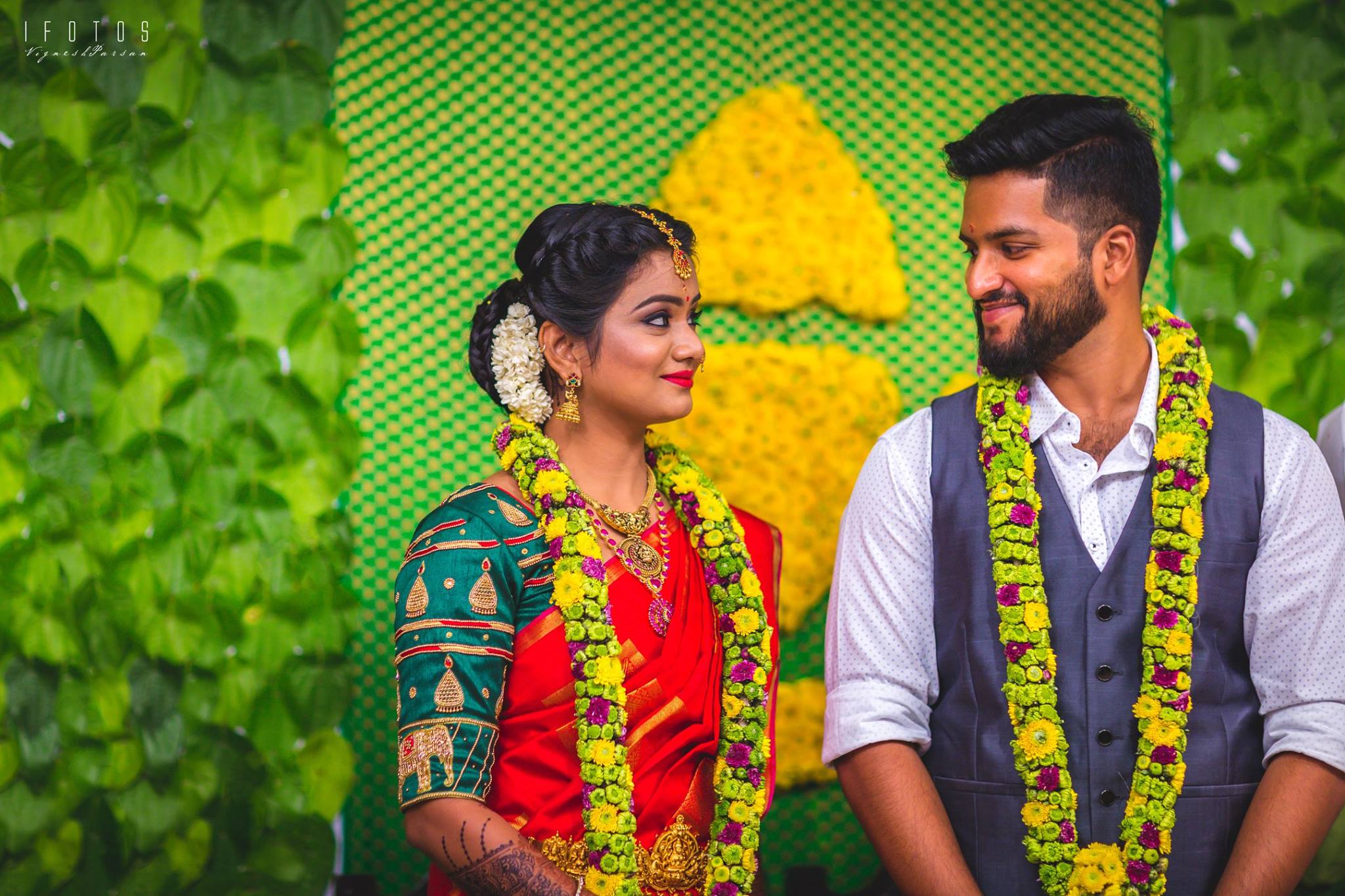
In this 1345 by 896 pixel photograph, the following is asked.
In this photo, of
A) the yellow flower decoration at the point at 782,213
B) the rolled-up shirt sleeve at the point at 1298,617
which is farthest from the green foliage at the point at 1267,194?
the rolled-up shirt sleeve at the point at 1298,617

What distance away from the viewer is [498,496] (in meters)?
2.49

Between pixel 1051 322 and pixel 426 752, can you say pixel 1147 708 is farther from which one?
pixel 426 752

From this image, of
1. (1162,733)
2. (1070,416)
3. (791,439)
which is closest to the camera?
(1162,733)

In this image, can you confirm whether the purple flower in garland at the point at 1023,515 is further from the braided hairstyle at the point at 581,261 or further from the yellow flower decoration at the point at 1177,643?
the braided hairstyle at the point at 581,261

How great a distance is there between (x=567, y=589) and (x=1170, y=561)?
1128mm

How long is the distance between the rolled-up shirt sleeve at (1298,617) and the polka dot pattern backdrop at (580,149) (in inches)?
46.7

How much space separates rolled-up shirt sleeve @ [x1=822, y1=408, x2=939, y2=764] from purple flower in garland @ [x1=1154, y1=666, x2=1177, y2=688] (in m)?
0.40

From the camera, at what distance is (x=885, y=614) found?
2.35m

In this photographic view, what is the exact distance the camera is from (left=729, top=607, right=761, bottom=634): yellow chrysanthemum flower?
2582 mm

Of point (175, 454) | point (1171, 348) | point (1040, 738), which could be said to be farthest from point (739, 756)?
point (175, 454)

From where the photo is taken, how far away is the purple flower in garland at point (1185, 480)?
2.29 m

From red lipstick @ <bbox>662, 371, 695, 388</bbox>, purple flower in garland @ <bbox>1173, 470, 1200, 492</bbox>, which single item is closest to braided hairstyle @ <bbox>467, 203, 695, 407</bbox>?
red lipstick @ <bbox>662, 371, 695, 388</bbox>

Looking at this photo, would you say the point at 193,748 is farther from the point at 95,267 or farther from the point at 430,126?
the point at 430,126

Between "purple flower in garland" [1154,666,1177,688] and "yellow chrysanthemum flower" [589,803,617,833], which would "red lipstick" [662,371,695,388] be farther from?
"purple flower in garland" [1154,666,1177,688]
